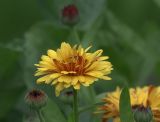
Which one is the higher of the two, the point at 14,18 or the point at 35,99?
the point at 14,18

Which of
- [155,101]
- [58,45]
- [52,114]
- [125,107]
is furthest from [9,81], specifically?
[125,107]

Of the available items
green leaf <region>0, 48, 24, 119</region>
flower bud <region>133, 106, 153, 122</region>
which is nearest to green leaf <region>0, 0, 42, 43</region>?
green leaf <region>0, 48, 24, 119</region>

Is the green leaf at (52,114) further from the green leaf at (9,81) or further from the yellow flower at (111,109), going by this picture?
the green leaf at (9,81)

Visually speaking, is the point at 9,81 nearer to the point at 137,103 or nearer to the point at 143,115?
the point at 137,103

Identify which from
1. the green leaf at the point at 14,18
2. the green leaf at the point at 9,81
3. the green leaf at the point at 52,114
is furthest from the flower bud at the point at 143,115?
the green leaf at the point at 14,18

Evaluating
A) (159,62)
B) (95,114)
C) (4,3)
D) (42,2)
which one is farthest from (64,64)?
(4,3)

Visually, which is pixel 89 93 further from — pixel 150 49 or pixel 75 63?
pixel 150 49
